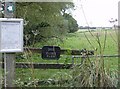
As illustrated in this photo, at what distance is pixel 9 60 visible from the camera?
4.03 meters

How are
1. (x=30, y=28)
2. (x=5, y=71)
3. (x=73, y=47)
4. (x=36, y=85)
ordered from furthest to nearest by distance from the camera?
(x=30, y=28) < (x=73, y=47) < (x=36, y=85) < (x=5, y=71)

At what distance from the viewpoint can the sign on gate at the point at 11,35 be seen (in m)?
3.86

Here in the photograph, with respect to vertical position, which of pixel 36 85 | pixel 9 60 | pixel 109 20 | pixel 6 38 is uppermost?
pixel 109 20

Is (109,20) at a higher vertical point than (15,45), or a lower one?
higher

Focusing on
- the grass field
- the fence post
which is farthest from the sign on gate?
the grass field

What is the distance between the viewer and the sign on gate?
3.86 metres

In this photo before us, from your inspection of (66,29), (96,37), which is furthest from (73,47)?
(66,29)

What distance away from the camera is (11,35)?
388 centimetres

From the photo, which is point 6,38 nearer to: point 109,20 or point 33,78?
point 33,78

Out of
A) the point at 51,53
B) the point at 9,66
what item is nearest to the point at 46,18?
the point at 51,53

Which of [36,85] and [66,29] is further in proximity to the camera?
[66,29]

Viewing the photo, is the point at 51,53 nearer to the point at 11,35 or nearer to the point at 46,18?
the point at 11,35

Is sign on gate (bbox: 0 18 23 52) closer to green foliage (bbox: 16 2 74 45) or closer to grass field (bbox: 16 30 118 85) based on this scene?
grass field (bbox: 16 30 118 85)

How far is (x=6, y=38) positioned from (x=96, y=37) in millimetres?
1293
